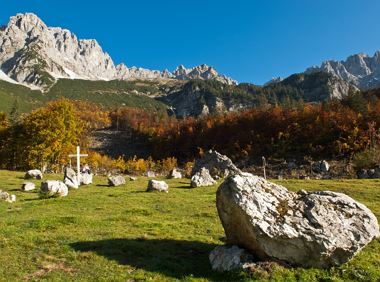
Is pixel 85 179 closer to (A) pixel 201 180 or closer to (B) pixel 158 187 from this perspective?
(B) pixel 158 187

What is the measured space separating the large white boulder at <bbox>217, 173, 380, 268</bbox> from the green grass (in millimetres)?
800

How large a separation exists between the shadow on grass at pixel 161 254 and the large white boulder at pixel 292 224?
217cm

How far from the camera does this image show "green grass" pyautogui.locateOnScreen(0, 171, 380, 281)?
58.0 feet

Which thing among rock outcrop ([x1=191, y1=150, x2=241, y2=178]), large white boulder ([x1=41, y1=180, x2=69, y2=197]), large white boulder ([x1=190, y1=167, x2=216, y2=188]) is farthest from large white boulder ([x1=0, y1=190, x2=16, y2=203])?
rock outcrop ([x1=191, y1=150, x2=241, y2=178])

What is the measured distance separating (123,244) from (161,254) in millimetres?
2473

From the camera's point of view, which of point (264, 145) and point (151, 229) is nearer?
point (151, 229)

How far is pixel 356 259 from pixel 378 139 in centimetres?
10445

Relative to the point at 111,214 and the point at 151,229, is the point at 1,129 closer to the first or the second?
the point at 111,214

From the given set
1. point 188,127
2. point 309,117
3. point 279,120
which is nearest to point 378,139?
point 309,117

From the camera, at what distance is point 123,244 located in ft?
72.2

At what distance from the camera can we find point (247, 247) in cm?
1908

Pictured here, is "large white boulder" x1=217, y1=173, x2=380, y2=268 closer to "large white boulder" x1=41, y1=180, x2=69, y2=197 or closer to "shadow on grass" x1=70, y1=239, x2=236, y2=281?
"shadow on grass" x1=70, y1=239, x2=236, y2=281

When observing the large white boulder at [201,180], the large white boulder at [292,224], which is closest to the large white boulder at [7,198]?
the large white boulder at [201,180]

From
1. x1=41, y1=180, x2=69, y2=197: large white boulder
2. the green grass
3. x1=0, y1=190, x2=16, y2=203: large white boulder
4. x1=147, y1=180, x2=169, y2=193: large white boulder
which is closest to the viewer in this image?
the green grass
